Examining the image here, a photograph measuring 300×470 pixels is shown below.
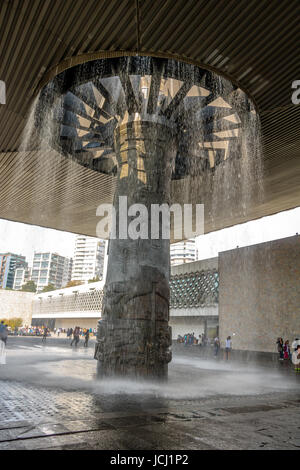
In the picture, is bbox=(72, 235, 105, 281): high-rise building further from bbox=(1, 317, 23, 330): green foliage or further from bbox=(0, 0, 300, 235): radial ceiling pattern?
bbox=(0, 0, 300, 235): radial ceiling pattern

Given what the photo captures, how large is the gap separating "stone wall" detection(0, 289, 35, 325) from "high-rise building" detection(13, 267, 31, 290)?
321ft

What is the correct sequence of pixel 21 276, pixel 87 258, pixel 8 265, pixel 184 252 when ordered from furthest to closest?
pixel 21 276
pixel 87 258
pixel 8 265
pixel 184 252

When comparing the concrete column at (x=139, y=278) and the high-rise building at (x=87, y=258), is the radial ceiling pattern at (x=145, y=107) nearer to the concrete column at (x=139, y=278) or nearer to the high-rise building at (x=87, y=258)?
the concrete column at (x=139, y=278)

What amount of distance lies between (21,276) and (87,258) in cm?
2918

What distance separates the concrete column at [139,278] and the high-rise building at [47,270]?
418 feet

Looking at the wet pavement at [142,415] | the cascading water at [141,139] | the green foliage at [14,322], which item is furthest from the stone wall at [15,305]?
the wet pavement at [142,415]

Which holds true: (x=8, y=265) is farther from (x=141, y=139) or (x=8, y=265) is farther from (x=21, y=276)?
(x=141, y=139)

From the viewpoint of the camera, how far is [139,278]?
8.48 meters

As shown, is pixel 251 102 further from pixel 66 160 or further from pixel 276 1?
pixel 66 160

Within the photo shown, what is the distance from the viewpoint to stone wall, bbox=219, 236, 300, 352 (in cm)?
1773

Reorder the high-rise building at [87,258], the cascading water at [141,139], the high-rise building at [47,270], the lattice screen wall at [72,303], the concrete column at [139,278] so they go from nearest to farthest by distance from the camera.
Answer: the concrete column at [139,278] < the cascading water at [141,139] < the lattice screen wall at [72,303] < the high-rise building at [47,270] < the high-rise building at [87,258]

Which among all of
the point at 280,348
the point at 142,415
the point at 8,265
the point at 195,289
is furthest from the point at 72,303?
the point at 8,265

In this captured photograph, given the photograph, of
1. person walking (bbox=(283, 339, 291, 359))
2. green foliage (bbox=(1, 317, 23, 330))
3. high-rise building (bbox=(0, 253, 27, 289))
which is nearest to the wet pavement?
person walking (bbox=(283, 339, 291, 359))

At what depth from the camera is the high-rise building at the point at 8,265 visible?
5133 inches
